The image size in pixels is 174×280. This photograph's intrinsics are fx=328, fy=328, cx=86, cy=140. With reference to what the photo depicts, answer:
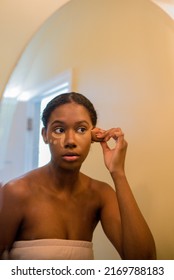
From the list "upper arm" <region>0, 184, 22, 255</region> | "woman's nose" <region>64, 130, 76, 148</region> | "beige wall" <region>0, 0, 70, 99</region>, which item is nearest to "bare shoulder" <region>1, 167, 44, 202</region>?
"upper arm" <region>0, 184, 22, 255</region>

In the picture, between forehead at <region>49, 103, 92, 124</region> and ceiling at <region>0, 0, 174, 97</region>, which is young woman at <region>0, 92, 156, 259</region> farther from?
ceiling at <region>0, 0, 174, 97</region>

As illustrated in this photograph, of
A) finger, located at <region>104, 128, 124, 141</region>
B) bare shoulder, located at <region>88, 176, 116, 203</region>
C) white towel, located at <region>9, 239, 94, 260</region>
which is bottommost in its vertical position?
white towel, located at <region>9, 239, 94, 260</region>

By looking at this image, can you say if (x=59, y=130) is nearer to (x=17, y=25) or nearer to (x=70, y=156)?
(x=70, y=156)

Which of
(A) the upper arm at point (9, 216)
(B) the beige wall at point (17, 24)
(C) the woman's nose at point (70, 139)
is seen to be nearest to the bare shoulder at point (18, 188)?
(A) the upper arm at point (9, 216)

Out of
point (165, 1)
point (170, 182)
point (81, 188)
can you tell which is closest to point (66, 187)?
point (81, 188)

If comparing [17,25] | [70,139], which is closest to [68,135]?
[70,139]

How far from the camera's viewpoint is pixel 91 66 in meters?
0.77

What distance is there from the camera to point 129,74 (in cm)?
79

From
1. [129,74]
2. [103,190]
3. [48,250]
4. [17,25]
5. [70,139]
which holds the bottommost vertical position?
[48,250]

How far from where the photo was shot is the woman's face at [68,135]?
69 centimetres

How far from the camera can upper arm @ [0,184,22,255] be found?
66 centimetres

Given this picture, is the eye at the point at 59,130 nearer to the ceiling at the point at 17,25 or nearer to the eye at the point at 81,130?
the eye at the point at 81,130

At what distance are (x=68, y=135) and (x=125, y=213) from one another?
198 mm

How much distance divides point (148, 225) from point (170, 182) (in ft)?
0.40
